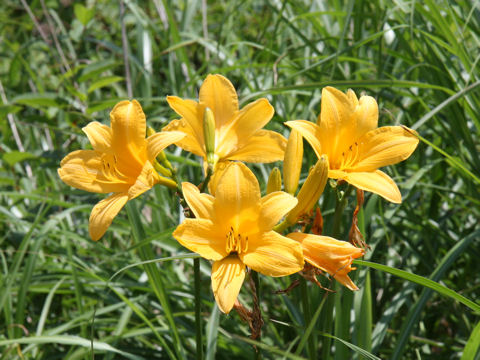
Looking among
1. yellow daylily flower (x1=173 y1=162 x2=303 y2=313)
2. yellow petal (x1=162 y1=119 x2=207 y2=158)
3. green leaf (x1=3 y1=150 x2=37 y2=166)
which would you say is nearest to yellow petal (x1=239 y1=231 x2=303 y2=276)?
yellow daylily flower (x1=173 y1=162 x2=303 y2=313)

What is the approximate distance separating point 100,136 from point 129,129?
0.12 meters

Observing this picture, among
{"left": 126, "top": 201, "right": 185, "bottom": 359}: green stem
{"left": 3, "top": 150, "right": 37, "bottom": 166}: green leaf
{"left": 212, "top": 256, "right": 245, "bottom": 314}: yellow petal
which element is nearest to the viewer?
{"left": 212, "top": 256, "right": 245, "bottom": 314}: yellow petal

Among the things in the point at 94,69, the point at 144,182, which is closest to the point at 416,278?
the point at 144,182

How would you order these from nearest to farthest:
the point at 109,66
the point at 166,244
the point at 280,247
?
the point at 280,247
the point at 166,244
the point at 109,66

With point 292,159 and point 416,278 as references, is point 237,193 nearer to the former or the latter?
point 292,159

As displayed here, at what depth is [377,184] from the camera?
1.22 meters

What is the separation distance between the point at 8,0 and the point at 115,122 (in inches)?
145

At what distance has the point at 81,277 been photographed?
2059 millimetres

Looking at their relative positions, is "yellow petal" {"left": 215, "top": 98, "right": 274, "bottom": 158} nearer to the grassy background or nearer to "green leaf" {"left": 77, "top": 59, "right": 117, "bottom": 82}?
the grassy background

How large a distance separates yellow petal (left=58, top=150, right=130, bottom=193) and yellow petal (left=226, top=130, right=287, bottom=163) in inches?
12.0

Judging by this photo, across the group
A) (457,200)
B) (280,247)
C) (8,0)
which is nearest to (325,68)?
(457,200)

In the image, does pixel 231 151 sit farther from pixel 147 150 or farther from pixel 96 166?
pixel 96 166

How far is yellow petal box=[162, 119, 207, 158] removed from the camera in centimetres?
134

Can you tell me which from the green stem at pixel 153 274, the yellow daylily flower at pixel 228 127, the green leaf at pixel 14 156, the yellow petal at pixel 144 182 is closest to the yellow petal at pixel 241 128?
the yellow daylily flower at pixel 228 127
